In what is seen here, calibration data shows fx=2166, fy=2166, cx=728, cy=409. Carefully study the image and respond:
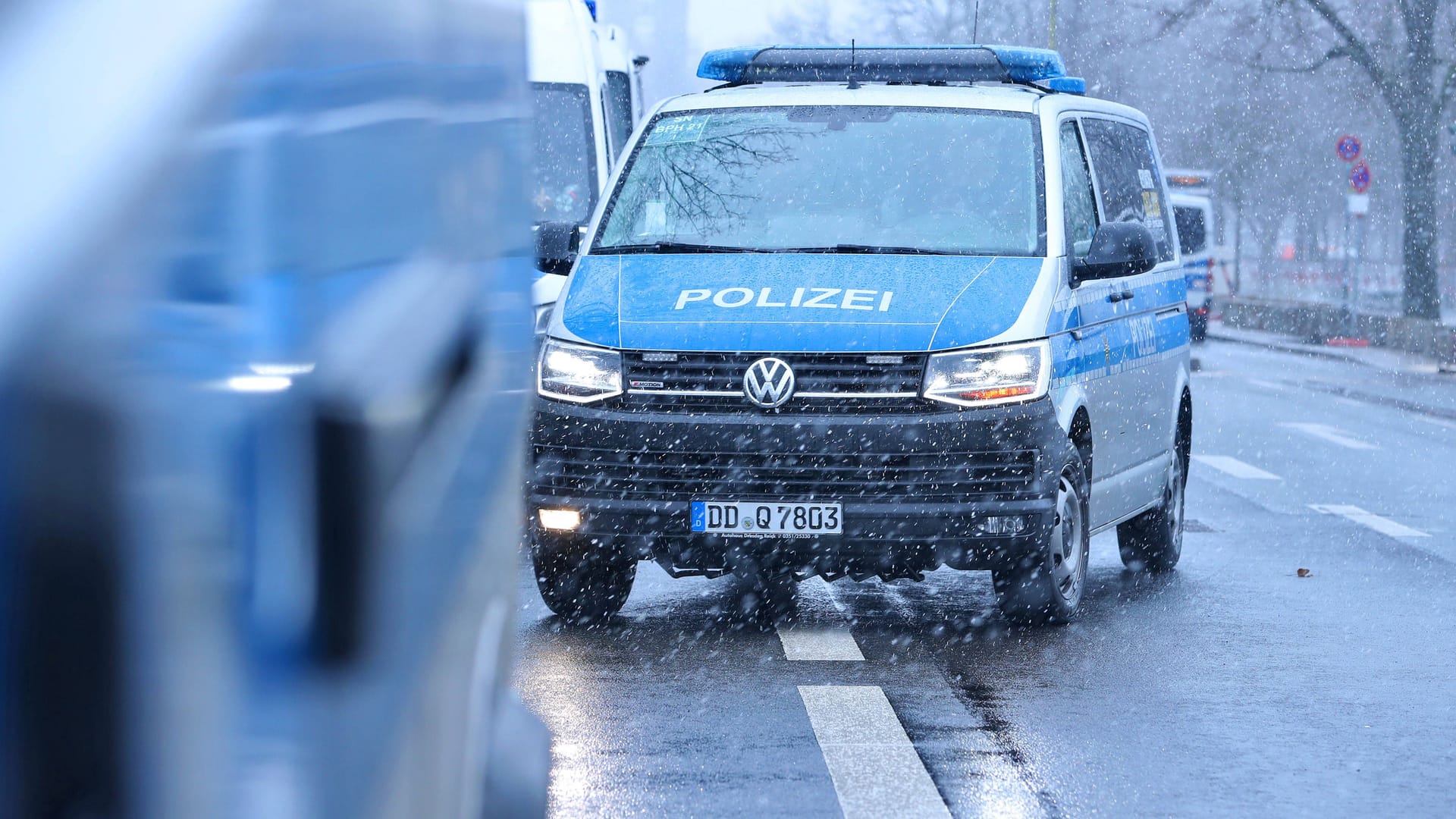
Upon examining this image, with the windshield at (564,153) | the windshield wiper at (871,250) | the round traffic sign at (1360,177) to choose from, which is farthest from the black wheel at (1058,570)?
the round traffic sign at (1360,177)

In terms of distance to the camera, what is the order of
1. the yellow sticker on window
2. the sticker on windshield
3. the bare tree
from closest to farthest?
the sticker on windshield < the yellow sticker on window < the bare tree

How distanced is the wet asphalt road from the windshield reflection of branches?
5.04 feet

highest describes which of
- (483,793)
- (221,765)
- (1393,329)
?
(221,765)

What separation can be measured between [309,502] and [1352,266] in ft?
117

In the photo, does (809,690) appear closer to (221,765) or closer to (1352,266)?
(221,765)

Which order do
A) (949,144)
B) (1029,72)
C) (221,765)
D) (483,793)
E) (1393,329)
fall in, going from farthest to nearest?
(1393,329)
(1029,72)
(949,144)
(483,793)
(221,765)

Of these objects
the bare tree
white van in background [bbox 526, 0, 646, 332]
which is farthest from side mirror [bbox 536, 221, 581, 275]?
the bare tree

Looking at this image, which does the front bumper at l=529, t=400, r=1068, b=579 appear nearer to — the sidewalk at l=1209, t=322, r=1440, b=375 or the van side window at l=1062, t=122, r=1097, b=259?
the van side window at l=1062, t=122, r=1097, b=259

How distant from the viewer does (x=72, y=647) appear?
1.04 metres

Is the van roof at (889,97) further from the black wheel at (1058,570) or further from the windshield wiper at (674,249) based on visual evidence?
the black wheel at (1058,570)

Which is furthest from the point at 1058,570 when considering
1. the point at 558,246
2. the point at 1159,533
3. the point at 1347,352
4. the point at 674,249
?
the point at 1347,352

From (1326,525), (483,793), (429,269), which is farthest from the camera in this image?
(1326,525)

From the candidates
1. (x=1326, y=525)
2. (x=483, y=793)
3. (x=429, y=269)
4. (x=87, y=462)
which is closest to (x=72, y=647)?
(x=87, y=462)

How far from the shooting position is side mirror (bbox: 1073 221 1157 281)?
8.07 meters
